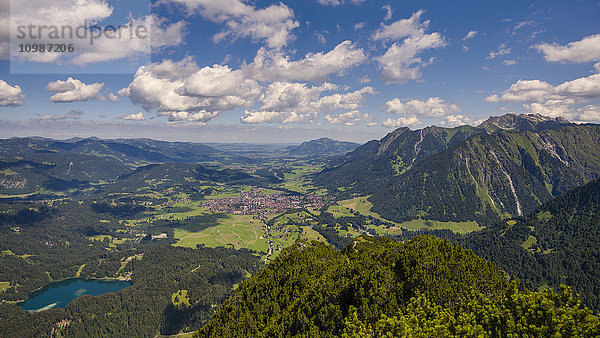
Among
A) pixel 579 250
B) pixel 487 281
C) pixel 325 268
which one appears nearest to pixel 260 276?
pixel 325 268

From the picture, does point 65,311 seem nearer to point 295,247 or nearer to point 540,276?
point 295,247

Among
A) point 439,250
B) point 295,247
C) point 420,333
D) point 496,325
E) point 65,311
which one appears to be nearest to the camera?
point 420,333

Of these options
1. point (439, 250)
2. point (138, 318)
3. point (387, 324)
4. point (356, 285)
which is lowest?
point (138, 318)

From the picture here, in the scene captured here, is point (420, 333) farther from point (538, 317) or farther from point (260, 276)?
point (260, 276)

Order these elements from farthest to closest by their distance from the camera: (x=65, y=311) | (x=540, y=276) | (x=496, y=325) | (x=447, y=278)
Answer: (x=65, y=311)
(x=540, y=276)
(x=447, y=278)
(x=496, y=325)

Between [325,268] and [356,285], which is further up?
[356,285]

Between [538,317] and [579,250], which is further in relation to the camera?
[579,250]
